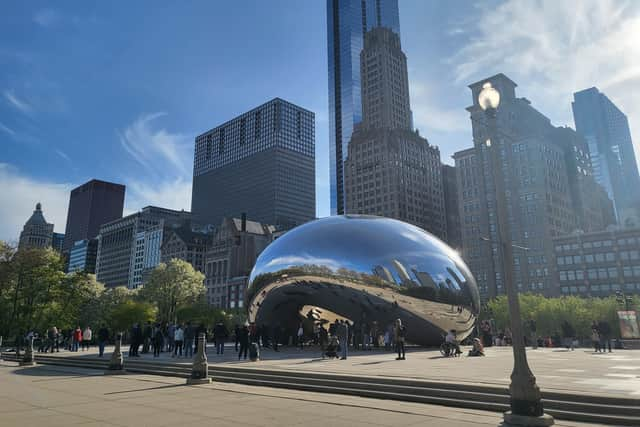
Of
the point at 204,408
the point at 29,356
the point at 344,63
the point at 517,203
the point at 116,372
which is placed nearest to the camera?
the point at 204,408

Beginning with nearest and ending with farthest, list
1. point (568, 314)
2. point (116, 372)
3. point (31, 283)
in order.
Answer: point (116, 372) → point (31, 283) → point (568, 314)

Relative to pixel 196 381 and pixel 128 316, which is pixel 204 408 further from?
pixel 128 316

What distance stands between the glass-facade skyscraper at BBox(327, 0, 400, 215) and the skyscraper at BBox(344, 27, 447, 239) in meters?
7.15

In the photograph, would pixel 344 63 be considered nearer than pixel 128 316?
No

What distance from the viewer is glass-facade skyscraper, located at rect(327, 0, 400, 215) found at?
17475 cm

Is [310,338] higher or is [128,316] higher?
[128,316]

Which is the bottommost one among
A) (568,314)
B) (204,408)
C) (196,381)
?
(204,408)

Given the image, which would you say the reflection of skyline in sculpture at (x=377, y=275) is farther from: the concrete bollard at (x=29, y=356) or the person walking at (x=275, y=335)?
the concrete bollard at (x=29, y=356)

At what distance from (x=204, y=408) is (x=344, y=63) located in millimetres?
181146

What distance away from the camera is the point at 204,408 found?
31.0 feet

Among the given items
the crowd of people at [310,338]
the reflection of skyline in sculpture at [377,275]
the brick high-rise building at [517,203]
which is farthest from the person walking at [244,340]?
the brick high-rise building at [517,203]

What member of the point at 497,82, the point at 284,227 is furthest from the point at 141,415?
the point at 497,82

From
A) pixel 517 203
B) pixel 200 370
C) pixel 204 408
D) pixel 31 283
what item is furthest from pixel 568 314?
pixel 517 203

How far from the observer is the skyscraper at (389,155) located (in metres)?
144
